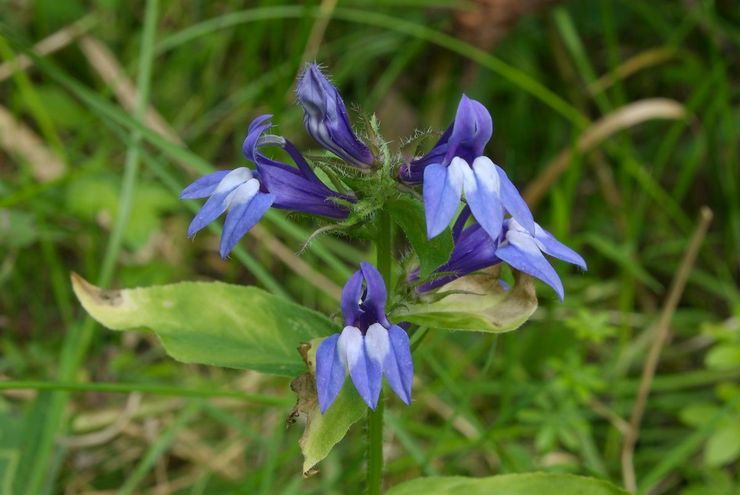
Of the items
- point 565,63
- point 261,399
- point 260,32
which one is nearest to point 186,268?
point 260,32

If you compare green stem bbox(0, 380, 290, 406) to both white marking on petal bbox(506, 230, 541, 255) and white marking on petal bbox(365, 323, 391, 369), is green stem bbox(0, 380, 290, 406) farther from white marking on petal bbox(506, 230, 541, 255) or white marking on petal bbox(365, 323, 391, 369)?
white marking on petal bbox(506, 230, 541, 255)

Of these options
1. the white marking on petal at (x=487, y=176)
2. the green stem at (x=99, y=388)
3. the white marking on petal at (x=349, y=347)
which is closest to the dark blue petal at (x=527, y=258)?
the white marking on petal at (x=487, y=176)

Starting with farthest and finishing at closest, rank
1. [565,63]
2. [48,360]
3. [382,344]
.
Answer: [565,63] < [48,360] < [382,344]

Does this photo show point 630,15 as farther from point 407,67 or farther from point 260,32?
point 260,32

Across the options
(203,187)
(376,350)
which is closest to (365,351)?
(376,350)

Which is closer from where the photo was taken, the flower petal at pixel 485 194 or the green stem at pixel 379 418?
the flower petal at pixel 485 194

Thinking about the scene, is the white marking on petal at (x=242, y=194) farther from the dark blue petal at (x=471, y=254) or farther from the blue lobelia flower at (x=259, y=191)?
the dark blue petal at (x=471, y=254)
